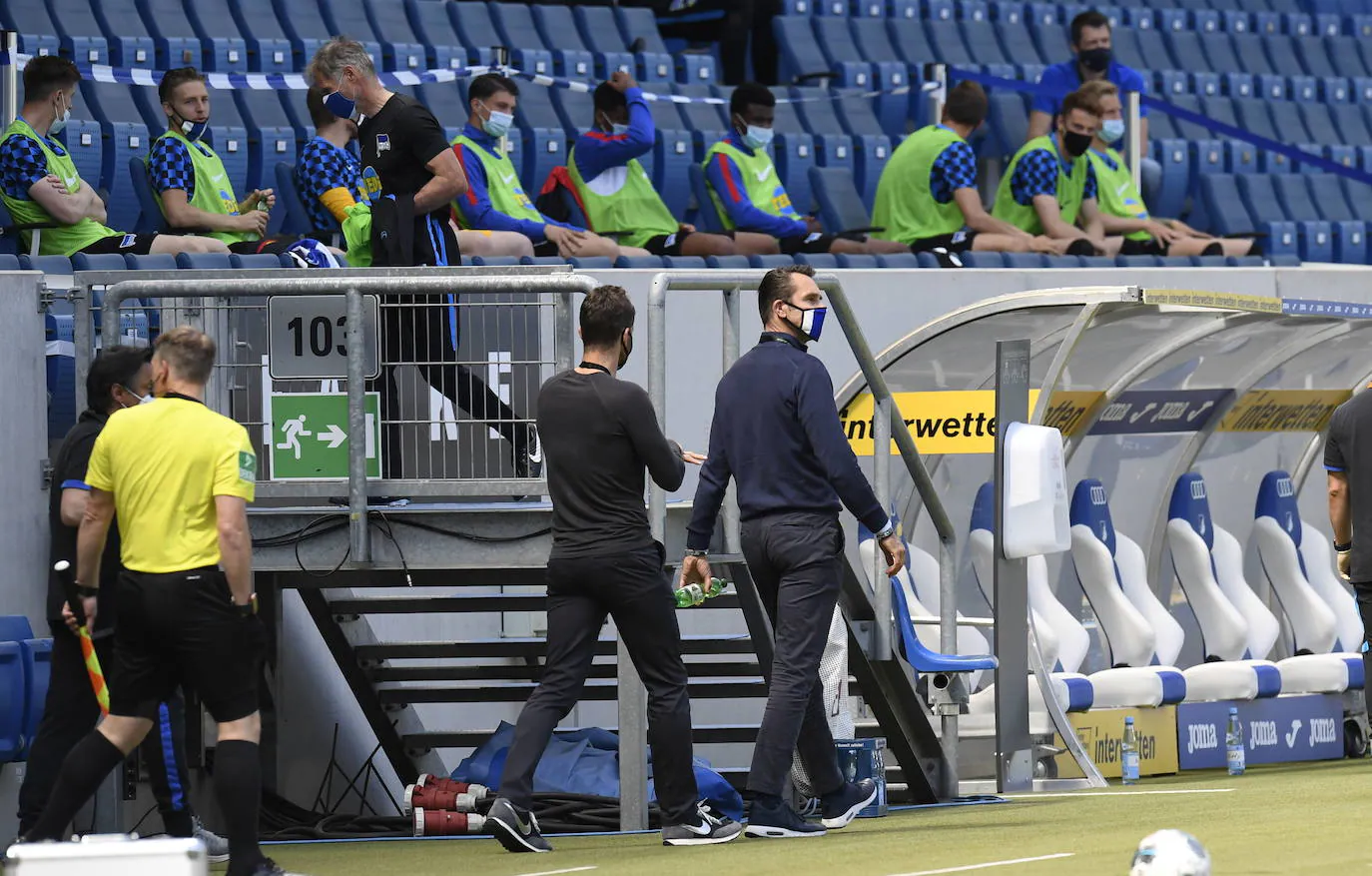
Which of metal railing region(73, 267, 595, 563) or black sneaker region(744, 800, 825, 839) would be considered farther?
metal railing region(73, 267, 595, 563)

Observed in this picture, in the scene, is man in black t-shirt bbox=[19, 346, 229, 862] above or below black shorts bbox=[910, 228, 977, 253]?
below

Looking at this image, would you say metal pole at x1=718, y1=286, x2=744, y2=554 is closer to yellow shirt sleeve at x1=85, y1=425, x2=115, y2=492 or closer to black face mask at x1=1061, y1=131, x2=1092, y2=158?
yellow shirt sleeve at x1=85, y1=425, x2=115, y2=492

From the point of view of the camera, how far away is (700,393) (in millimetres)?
10648

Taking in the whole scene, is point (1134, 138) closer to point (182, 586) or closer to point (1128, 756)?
point (1128, 756)

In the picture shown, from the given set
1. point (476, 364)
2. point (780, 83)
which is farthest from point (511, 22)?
point (476, 364)

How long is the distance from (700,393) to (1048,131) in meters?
4.84

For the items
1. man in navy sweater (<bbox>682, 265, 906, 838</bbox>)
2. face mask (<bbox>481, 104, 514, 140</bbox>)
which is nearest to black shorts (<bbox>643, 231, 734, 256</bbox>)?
face mask (<bbox>481, 104, 514, 140</bbox>)

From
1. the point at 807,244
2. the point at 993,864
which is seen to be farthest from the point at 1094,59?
the point at 993,864

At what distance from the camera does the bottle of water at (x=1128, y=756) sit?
957 centimetres

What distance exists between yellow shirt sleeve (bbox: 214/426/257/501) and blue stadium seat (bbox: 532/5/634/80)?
27.9ft

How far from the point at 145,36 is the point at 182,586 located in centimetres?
732

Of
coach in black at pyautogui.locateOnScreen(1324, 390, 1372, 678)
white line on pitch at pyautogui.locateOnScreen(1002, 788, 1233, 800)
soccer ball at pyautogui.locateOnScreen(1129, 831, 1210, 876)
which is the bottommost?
white line on pitch at pyautogui.locateOnScreen(1002, 788, 1233, 800)

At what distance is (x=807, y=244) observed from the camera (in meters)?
12.5

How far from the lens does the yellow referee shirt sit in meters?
6.07
